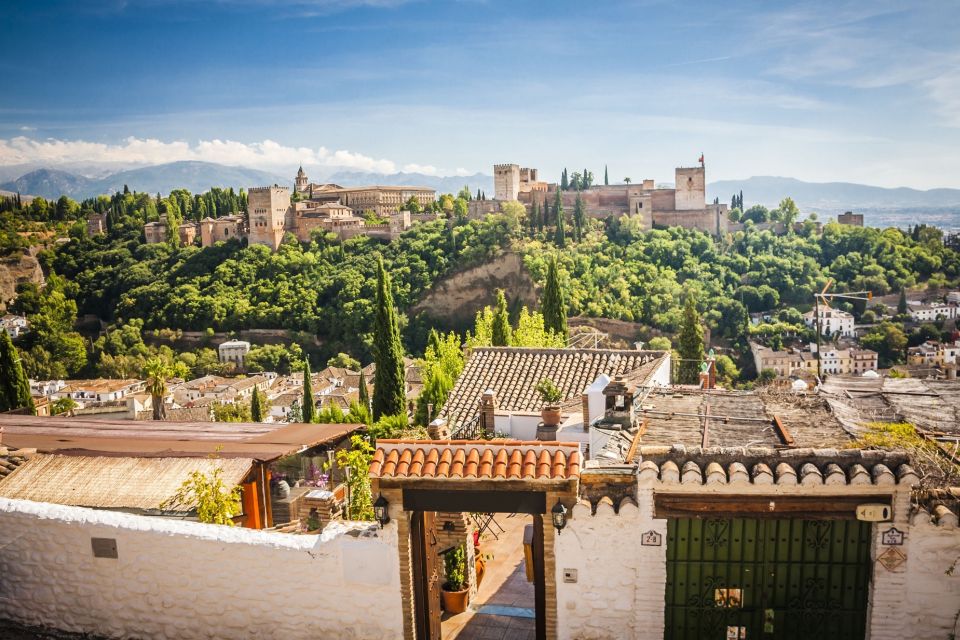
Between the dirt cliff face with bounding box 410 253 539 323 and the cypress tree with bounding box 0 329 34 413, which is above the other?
the cypress tree with bounding box 0 329 34 413

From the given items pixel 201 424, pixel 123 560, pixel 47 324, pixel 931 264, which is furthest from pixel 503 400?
pixel 931 264

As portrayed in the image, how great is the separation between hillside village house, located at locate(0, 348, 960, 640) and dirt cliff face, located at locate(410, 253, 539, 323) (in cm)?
5840

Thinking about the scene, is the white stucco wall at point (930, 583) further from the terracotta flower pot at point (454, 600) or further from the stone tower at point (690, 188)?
the stone tower at point (690, 188)

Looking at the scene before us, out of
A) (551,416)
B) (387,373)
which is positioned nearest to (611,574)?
(551,416)

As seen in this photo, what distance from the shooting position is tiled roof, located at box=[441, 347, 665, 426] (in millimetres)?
12539

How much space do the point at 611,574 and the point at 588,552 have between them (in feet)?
0.86

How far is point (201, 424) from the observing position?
11109 mm

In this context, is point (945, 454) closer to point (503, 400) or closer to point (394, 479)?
point (394, 479)

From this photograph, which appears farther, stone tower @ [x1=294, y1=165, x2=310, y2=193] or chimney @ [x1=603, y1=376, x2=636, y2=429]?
stone tower @ [x1=294, y1=165, x2=310, y2=193]

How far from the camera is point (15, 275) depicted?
3155 inches

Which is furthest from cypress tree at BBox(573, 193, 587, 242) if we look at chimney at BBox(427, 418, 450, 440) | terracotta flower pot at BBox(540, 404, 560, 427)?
chimney at BBox(427, 418, 450, 440)

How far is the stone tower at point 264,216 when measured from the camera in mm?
77500

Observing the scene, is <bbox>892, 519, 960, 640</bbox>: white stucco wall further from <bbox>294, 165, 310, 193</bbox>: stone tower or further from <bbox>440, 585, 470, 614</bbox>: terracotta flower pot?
<bbox>294, 165, 310, 193</bbox>: stone tower

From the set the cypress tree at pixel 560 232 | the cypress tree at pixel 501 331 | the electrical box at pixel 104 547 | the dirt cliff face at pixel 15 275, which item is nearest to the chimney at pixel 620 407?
the electrical box at pixel 104 547
